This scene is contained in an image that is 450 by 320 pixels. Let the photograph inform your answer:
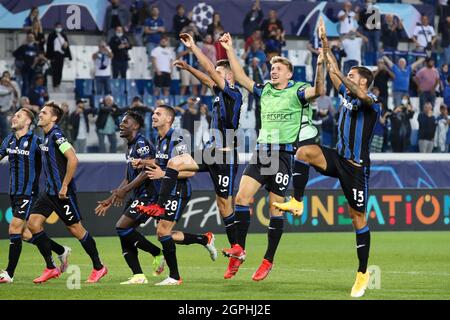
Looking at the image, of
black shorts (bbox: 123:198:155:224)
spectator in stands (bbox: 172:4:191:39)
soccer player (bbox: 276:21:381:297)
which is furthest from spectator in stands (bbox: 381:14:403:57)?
soccer player (bbox: 276:21:381:297)

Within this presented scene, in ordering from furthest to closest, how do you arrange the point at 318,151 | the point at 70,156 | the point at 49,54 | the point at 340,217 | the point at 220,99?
the point at 49,54 < the point at 340,217 < the point at 220,99 < the point at 70,156 < the point at 318,151

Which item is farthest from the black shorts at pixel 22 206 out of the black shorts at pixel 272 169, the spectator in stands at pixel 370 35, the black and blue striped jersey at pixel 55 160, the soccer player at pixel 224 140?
the spectator in stands at pixel 370 35

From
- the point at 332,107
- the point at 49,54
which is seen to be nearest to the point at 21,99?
the point at 49,54

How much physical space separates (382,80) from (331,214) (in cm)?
479

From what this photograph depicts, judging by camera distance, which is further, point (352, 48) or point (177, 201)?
point (352, 48)

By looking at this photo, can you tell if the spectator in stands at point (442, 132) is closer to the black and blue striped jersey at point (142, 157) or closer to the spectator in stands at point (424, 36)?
the spectator in stands at point (424, 36)

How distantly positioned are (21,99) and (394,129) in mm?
8679

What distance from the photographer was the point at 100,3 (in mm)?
25422

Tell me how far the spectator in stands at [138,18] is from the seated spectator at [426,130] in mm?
7121

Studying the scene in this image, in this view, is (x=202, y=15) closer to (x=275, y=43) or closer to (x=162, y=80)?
(x=275, y=43)

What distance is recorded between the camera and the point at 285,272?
13516mm

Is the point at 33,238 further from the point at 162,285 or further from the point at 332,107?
the point at 332,107

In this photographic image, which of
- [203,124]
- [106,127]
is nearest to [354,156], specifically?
[203,124]

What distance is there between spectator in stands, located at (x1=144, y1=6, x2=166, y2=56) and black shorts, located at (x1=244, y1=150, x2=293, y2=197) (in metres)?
13.7
